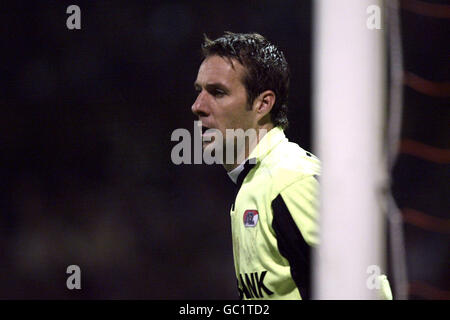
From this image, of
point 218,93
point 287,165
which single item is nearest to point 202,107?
point 218,93

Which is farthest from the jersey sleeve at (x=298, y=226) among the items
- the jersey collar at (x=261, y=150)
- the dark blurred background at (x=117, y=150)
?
the dark blurred background at (x=117, y=150)

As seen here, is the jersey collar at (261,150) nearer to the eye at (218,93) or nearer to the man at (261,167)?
the man at (261,167)

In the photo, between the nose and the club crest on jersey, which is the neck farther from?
the club crest on jersey

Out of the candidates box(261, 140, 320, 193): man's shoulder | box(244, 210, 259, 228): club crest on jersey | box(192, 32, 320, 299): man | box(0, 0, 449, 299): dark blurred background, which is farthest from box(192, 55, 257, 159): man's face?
box(0, 0, 449, 299): dark blurred background

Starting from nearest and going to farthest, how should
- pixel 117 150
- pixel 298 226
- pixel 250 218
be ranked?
pixel 298 226 < pixel 250 218 < pixel 117 150

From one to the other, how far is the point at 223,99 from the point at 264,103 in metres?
0.14

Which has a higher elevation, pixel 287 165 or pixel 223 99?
pixel 223 99

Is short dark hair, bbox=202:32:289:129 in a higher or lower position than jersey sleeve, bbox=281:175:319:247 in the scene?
higher

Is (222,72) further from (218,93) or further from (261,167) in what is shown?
(261,167)

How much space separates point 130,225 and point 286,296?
9.47 feet

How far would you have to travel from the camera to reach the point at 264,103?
2234 mm

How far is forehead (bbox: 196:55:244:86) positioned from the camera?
2189 mm

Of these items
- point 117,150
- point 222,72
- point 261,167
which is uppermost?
point 222,72

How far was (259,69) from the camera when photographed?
2.24 m
